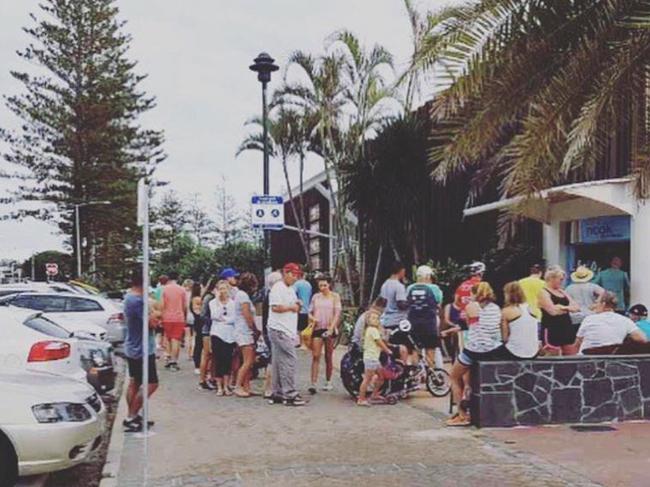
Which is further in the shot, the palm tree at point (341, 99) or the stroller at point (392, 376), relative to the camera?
the palm tree at point (341, 99)

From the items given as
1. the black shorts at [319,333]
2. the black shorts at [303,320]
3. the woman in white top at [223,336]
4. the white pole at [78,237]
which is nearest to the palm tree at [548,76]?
the black shorts at [319,333]

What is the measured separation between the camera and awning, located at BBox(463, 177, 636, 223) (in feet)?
46.5

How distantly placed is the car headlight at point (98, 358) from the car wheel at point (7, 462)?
3.79 meters

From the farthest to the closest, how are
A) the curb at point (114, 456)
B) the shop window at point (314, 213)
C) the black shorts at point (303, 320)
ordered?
the shop window at point (314, 213)
the black shorts at point (303, 320)
the curb at point (114, 456)

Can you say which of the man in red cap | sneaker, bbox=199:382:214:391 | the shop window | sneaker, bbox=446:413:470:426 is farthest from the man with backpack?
the shop window

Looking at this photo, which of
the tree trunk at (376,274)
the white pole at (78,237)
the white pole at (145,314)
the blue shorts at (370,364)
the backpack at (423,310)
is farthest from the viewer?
the white pole at (78,237)

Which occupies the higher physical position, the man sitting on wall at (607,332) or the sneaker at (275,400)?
the man sitting on wall at (607,332)

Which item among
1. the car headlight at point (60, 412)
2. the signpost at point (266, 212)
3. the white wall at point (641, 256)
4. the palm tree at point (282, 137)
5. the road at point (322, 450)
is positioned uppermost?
the palm tree at point (282, 137)

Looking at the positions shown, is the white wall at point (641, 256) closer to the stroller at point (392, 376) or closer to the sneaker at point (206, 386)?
the stroller at point (392, 376)

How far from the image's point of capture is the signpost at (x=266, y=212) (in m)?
16.0

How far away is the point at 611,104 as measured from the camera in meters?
6.58

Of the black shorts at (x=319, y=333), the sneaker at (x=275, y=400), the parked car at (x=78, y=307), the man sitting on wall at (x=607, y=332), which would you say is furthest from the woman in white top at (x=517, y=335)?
the parked car at (x=78, y=307)

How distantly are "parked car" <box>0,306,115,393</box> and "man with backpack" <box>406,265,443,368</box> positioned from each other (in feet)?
13.2

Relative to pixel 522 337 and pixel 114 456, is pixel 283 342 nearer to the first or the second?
pixel 522 337
